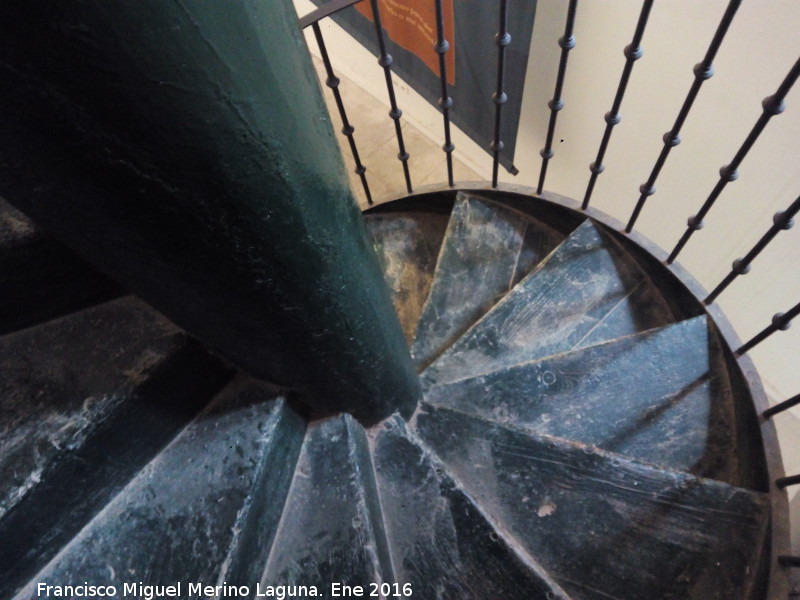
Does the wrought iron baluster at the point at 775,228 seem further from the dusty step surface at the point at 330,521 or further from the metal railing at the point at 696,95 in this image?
the dusty step surface at the point at 330,521

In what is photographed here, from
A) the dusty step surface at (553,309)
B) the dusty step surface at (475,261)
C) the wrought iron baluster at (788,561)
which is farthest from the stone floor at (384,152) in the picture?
the wrought iron baluster at (788,561)

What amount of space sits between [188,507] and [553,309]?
1276 mm

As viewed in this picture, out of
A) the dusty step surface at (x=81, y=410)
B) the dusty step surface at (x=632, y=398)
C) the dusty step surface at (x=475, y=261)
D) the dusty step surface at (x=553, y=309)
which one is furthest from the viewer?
the dusty step surface at (x=475, y=261)

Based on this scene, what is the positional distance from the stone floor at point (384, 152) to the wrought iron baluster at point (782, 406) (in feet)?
8.81

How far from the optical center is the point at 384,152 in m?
3.88

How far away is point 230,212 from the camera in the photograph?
1.95 feet

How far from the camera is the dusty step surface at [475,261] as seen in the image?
6.50 ft

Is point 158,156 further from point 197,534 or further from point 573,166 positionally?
point 573,166

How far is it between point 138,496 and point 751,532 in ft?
4.35

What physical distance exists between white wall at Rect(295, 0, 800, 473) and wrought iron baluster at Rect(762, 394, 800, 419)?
132 centimetres

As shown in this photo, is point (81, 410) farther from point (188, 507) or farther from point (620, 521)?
point (620, 521)

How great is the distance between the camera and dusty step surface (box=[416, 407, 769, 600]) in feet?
4.00

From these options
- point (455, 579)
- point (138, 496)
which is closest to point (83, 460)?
point (138, 496)

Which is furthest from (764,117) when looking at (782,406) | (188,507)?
(188,507)
